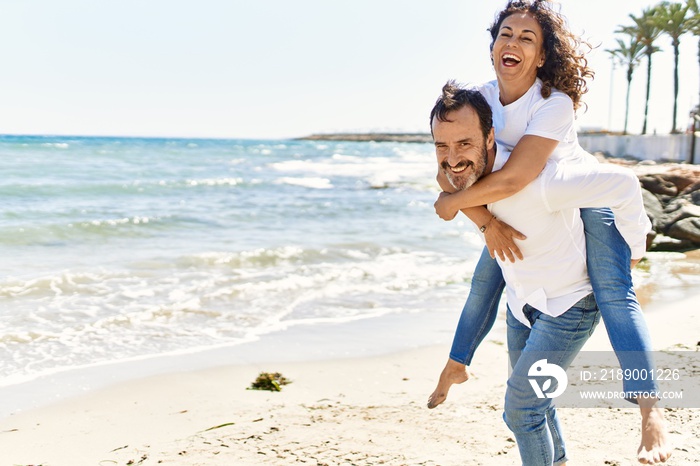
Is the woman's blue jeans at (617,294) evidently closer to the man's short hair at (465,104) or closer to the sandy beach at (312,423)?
the man's short hair at (465,104)

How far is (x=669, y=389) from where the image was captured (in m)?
4.97

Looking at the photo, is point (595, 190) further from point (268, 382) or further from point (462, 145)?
point (268, 382)

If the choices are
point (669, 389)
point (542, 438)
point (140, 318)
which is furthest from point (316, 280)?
point (542, 438)

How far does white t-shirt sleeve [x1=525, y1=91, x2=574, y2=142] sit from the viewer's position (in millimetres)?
2703

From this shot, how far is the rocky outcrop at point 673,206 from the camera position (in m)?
13.2

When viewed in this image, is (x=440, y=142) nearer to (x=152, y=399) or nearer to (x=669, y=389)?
(x=669, y=389)

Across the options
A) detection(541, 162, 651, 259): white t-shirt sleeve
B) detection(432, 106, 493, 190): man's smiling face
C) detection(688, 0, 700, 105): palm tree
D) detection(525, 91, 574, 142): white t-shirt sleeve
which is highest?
detection(688, 0, 700, 105): palm tree

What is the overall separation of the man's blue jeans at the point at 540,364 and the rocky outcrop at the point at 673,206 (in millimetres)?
11161

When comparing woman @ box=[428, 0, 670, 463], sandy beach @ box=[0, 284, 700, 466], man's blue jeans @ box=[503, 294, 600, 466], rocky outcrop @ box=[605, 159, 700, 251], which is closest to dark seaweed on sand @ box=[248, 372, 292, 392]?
sandy beach @ box=[0, 284, 700, 466]

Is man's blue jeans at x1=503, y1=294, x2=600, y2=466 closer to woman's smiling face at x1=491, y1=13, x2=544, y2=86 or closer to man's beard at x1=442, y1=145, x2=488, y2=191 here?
man's beard at x1=442, y1=145, x2=488, y2=191

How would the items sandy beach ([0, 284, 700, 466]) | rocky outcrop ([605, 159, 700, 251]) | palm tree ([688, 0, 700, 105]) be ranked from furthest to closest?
palm tree ([688, 0, 700, 105]), rocky outcrop ([605, 159, 700, 251]), sandy beach ([0, 284, 700, 466])

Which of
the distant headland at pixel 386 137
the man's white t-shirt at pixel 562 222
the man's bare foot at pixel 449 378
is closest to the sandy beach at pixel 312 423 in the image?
the man's bare foot at pixel 449 378

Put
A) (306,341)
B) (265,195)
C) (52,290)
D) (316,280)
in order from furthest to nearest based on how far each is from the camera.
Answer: (265,195)
(316,280)
(52,290)
(306,341)

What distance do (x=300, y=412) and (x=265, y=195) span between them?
21.4 m
